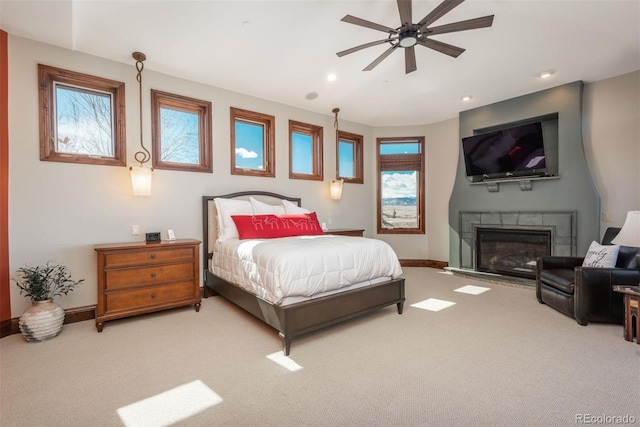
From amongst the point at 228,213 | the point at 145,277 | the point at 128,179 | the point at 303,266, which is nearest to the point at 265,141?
the point at 228,213

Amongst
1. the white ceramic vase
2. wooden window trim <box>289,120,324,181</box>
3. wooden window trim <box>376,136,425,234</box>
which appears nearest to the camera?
the white ceramic vase

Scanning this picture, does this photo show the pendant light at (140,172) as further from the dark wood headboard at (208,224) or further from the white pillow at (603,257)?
the white pillow at (603,257)

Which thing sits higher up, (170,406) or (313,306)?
(313,306)

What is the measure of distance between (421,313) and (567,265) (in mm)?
2029

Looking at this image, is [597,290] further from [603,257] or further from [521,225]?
[521,225]

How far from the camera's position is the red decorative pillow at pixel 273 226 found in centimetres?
378

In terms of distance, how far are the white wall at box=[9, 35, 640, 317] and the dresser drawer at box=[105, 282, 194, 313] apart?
633mm

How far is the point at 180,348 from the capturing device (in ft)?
8.46

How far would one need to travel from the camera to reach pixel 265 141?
4.95 m

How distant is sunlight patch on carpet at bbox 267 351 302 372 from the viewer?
225 centimetres

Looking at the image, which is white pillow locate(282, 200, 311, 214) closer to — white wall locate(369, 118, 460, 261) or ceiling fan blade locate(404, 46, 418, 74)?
white wall locate(369, 118, 460, 261)

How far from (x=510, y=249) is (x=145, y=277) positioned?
220 inches

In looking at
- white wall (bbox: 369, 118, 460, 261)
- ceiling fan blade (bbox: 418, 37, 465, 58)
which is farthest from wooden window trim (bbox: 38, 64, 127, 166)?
white wall (bbox: 369, 118, 460, 261)

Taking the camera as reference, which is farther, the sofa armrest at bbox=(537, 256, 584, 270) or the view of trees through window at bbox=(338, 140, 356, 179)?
the view of trees through window at bbox=(338, 140, 356, 179)
